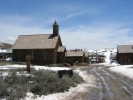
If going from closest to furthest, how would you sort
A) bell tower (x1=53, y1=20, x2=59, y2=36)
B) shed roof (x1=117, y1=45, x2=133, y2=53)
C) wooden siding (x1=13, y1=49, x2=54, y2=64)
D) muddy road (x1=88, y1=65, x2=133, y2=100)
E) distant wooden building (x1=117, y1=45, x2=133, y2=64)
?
muddy road (x1=88, y1=65, x2=133, y2=100) < wooden siding (x1=13, y1=49, x2=54, y2=64) < bell tower (x1=53, y1=20, x2=59, y2=36) < distant wooden building (x1=117, y1=45, x2=133, y2=64) < shed roof (x1=117, y1=45, x2=133, y2=53)

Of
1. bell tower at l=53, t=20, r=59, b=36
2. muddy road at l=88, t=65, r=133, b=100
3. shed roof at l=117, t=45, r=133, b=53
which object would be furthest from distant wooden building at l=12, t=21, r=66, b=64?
shed roof at l=117, t=45, r=133, b=53

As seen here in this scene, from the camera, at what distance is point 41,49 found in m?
41.9

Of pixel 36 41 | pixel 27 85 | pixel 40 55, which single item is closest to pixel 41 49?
pixel 40 55

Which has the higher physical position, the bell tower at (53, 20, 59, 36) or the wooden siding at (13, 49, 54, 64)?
the bell tower at (53, 20, 59, 36)

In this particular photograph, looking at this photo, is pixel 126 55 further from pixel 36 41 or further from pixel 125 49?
pixel 36 41

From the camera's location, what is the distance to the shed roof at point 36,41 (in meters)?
42.2

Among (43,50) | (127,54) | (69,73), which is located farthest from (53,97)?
(127,54)

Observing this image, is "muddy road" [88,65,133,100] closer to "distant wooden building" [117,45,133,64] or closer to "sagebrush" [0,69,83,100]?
"sagebrush" [0,69,83,100]

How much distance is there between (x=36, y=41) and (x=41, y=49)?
11.2 feet

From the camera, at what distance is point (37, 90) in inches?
450

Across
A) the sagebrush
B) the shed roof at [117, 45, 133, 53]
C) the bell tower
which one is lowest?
the sagebrush

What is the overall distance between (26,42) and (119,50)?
32.1 m

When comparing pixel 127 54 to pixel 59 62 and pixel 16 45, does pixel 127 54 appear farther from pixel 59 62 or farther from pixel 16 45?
pixel 16 45

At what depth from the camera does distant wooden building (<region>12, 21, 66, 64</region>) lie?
41.8 metres
